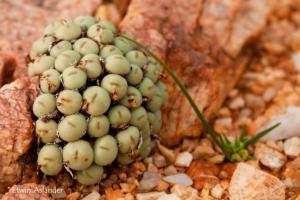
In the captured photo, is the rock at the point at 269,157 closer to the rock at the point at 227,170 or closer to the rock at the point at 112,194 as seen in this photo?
the rock at the point at 227,170

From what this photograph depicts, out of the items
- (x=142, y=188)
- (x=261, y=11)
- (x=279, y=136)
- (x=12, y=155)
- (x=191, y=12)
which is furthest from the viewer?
(x=261, y=11)

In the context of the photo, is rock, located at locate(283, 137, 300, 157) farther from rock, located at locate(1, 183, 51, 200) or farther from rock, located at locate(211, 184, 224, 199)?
rock, located at locate(1, 183, 51, 200)

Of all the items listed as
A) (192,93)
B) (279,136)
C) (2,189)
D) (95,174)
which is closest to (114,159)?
(95,174)

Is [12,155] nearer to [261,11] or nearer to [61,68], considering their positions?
[61,68]

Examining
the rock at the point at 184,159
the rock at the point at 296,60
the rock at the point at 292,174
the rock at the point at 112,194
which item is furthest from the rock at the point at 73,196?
the rock at the point at 296,60

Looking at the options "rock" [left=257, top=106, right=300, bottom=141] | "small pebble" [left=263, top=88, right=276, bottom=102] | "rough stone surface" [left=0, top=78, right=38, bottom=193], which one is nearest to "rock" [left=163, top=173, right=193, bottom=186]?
"rock" [left=257, top=106, right=300, bottom=141]

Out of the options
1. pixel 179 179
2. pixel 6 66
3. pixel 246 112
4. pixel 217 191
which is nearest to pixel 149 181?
pixel 179 179

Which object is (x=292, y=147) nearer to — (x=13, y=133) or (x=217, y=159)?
(x=217, y=159)
